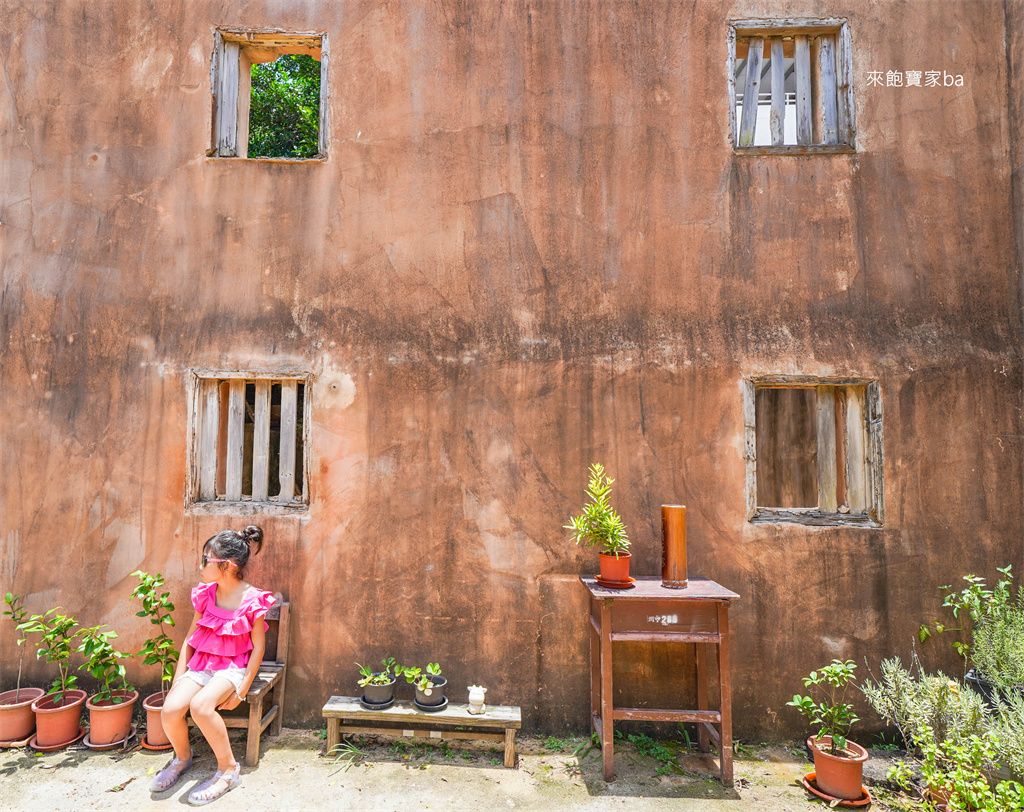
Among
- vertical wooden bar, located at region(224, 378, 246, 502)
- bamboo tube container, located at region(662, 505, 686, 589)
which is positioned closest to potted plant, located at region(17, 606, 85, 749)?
vertical wooden bar, located at region(224, 378, 246, 502)

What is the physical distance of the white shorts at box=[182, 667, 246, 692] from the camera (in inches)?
152

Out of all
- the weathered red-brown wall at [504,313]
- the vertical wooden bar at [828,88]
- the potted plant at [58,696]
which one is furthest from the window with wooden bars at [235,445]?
the vertical wooden bar at [828,88]

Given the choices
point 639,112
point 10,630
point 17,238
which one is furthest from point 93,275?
point 639,112

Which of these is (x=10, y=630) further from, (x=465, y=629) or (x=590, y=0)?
(x=590, y=0)

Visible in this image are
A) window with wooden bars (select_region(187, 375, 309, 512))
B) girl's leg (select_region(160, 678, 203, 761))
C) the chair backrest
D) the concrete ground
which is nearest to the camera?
the concrete ground

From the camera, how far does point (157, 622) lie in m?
4.20

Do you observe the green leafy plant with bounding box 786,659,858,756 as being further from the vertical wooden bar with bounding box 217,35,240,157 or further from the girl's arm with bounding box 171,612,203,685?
the vertical wooden bar with bounding box 217,35,240,157

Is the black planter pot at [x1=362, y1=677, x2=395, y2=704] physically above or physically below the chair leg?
above

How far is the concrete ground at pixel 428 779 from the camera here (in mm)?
3588

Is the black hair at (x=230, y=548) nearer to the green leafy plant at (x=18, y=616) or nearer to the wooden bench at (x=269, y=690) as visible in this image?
the wooden bench at (x=269, y=690)

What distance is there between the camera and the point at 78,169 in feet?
15.7

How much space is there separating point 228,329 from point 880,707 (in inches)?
205

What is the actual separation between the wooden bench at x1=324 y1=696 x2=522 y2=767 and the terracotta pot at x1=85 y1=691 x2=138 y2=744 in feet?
4.49

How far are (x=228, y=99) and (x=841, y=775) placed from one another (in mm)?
6444
